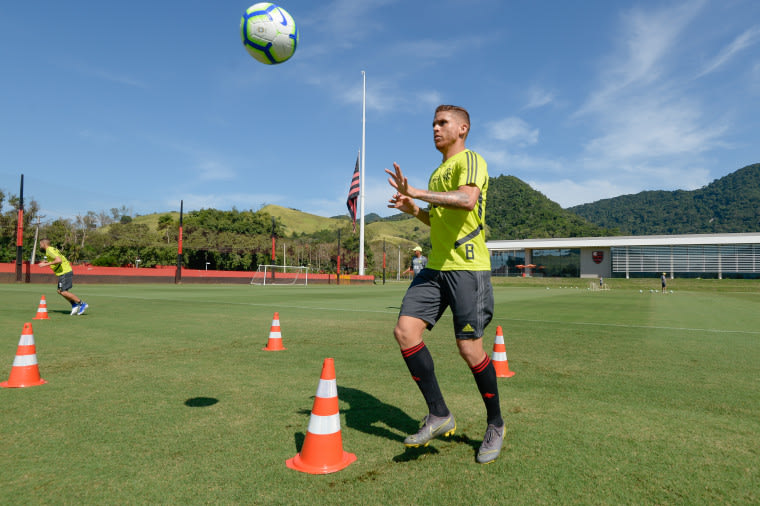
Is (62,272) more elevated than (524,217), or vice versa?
(524,217)

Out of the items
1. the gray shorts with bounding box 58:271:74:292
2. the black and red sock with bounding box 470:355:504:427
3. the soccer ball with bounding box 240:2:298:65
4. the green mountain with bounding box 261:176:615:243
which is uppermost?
the green mountain with bounding box 261:176:615:243

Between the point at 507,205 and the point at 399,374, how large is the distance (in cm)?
16924

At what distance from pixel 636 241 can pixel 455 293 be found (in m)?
75.1

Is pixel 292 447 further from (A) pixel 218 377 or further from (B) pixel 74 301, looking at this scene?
(B) pixel 74 301

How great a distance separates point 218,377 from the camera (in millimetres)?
5086

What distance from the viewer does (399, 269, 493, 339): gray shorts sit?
3137mm

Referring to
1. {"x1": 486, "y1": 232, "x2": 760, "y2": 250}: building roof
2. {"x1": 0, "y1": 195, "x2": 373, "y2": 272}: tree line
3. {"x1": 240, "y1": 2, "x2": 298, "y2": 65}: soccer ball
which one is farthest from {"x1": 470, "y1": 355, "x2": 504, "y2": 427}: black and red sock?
{"x1": 486, "y1": 232, "x2": 760, "y2": 250}: building roof

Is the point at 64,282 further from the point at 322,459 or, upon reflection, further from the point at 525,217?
the point at 525,217

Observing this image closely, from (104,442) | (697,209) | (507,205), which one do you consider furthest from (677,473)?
(697,209)

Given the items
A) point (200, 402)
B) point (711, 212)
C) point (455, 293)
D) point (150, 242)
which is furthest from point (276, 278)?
point (711, 212)

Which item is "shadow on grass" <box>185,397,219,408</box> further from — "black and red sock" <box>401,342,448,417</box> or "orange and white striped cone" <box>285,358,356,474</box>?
"black and red sock" <box>401,342,448,417</box>

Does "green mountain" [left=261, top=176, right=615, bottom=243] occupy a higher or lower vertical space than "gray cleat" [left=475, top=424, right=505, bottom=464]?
higher

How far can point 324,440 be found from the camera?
279 cm

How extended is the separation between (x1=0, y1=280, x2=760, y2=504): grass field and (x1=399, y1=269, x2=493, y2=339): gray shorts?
0.86 meters
